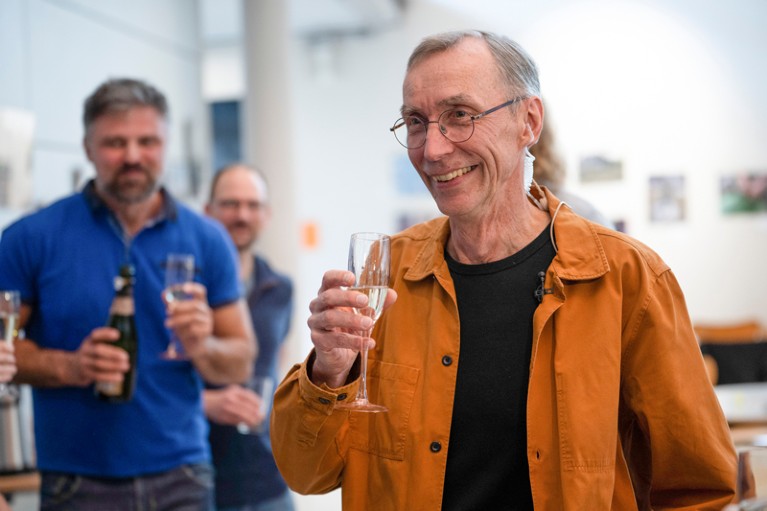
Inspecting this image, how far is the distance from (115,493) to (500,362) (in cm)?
127

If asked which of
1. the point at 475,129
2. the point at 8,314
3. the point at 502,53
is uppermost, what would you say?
the point at 502,53

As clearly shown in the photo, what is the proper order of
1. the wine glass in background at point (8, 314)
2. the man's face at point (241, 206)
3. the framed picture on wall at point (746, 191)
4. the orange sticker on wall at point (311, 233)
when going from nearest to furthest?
1. the wine glass in background at point (8, 314)
2. the man's face at point (241, 206)
3. the framed picture on wall at point (746, 191)
4. the orange sticker on wall at point (311, 233)

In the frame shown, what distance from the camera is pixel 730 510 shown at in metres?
0.90

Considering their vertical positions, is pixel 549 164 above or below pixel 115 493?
above

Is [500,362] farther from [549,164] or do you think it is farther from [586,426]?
[549,164]

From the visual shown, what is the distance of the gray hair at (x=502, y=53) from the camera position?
1.49m

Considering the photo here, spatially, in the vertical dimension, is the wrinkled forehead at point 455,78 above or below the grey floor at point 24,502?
above

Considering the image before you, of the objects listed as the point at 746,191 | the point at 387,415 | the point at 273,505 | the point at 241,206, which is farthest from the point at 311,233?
the point at 387,415

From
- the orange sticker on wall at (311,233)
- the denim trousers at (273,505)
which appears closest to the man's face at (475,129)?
the denim trousers at (273,505)

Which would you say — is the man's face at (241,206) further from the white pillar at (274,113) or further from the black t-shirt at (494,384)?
the white pillar at (274,113)

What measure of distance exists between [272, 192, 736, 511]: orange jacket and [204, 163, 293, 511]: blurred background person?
1.27m

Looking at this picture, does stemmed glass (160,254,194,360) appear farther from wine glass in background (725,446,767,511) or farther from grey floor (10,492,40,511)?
wine glass in background (725,446,767,511)

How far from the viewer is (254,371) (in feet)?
10.1

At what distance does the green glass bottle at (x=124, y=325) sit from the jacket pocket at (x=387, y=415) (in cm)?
93
